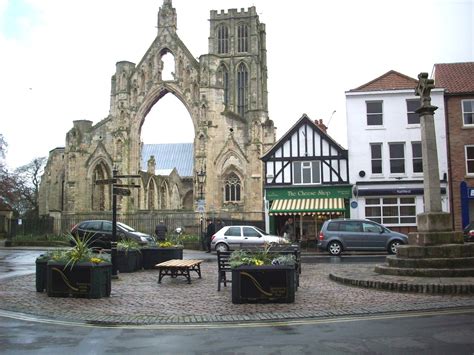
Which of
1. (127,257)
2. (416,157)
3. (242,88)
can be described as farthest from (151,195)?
(127,257)

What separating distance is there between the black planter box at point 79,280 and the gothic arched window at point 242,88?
2352 inches

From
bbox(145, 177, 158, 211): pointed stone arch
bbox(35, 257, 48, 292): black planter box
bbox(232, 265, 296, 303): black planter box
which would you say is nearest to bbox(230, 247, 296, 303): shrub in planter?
→ bbox(232, 265, 296, 303): black planter box

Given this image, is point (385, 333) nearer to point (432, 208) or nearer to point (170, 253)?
point (432, 208)

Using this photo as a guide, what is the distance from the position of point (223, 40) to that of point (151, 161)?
26.0 meters

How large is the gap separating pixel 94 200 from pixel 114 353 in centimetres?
4744

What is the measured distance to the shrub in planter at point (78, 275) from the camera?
1067 centimetres

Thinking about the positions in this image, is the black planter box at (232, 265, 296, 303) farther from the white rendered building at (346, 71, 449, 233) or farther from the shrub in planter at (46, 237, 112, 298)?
the white rendered building at (346, 71, 449, 233)

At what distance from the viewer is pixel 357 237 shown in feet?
74.7

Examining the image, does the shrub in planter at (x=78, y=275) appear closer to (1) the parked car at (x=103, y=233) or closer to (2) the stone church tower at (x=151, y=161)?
(1) the parked car at (x=103, y=233)

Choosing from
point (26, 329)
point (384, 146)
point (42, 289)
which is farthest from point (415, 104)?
point (26, 329)

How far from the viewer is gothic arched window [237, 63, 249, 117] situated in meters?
69.7

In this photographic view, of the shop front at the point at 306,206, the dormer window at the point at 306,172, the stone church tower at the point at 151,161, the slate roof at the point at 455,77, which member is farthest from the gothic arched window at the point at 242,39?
the shop front at the point at 306,206

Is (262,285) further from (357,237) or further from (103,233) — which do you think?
(103,233)

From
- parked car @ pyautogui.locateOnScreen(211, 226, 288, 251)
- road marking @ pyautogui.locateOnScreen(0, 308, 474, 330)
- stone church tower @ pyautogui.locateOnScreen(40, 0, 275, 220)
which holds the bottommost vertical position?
road marking @ pyautogui.locateOnScreen(0, 308, 474, 330)
